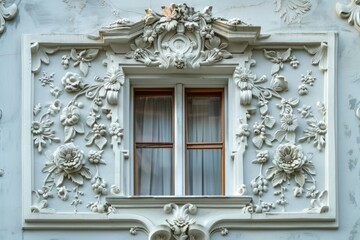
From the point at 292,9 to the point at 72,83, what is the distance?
10.7 feet

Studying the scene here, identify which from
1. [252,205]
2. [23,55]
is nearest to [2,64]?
[23,55]

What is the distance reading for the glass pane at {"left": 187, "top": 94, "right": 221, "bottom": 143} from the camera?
89.1 ft

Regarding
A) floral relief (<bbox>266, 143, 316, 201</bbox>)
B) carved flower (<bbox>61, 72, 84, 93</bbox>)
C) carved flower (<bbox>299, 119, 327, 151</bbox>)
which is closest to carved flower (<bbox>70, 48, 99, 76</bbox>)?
carved flower (<bbox>61, 72, 84, 93</bbox>)

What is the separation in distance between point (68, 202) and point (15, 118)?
1401 mm

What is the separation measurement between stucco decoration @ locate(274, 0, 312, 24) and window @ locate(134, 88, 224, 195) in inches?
55.1

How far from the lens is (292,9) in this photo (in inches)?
1075

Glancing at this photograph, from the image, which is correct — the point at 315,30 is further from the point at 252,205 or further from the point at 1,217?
the point at 1,217

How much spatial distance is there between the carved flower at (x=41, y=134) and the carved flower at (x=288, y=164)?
3008 mm

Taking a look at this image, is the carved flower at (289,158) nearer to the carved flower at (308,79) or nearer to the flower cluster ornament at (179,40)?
the carved flower at (308,79)

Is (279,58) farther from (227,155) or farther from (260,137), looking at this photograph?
(227,155)

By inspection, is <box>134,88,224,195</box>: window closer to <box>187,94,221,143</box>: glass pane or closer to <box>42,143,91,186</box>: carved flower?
<box>187,94,221,143</box>: glass pane

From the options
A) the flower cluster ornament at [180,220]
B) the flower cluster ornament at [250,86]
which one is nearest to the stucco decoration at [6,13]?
the flower cluster ornament at [250,86]

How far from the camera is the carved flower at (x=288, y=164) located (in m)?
26.6

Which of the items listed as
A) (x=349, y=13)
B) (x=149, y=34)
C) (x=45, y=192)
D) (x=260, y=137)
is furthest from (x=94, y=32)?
(x=349, y=13)
